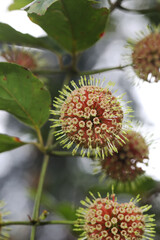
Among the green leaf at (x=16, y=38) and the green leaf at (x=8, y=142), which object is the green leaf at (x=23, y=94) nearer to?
the green leaf at (x=8, y=142)

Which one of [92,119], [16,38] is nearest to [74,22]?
[16,38]

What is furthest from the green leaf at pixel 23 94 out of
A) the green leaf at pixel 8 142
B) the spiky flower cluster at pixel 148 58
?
the spiky flower cluster at pixel 148 58

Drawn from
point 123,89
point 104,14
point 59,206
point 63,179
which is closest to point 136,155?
point 104,14

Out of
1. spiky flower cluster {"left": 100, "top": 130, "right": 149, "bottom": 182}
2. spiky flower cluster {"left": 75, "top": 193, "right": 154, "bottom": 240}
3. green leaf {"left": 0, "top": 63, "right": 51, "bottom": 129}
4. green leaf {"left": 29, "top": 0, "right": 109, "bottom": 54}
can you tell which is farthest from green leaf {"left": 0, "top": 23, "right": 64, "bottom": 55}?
spiky flower cluster {"left": 75, "top": 193, "right": 154, "bottom": 240}

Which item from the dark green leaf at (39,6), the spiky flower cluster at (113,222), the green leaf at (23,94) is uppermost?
the dark green leaf at (39,6)

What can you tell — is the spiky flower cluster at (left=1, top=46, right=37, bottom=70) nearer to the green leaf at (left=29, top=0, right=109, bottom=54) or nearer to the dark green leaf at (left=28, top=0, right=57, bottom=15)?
the green leaf at (left=29, top=0, right=109, bottom=54)

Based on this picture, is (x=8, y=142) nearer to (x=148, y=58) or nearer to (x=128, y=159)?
(x=128, y=159)
